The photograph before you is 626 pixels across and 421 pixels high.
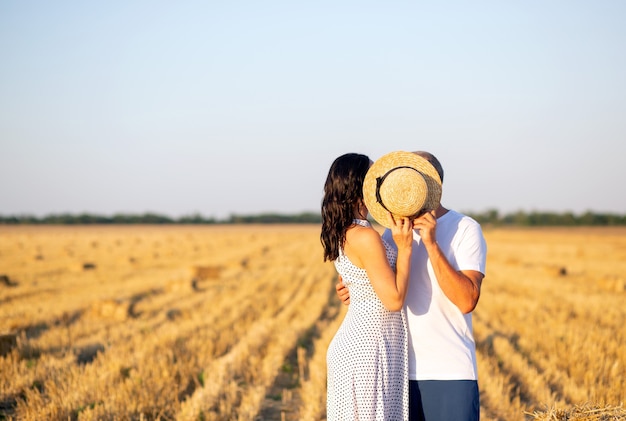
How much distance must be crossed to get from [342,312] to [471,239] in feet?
31.3

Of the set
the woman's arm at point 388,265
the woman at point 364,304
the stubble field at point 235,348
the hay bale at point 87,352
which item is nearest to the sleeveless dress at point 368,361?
the woman at point 364,304

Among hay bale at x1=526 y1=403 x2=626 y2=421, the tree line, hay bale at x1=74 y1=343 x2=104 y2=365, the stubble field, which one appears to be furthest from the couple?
the tree line

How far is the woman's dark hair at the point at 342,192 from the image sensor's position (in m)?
3.47

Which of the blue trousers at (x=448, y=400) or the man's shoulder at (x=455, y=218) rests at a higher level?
the man's shoulder at (x=455, y=218)

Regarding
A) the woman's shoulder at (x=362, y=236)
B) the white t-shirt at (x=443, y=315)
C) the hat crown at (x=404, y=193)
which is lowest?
the white t-shirt at (x=443, y=315)

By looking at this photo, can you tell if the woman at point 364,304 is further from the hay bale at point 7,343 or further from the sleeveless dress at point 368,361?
the hay bale at point 7,343

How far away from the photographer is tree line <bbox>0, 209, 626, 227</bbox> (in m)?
93.5

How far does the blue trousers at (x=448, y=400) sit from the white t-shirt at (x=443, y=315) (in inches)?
1.4

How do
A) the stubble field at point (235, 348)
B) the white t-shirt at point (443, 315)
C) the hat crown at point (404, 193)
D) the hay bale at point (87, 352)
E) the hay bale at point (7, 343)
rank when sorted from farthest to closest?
the hay bale at point (87, 352) → the hay bale at point (7, 343) → the stubble field at point (235, 348) → the white t-shirt at point (443, 315) → the hat crown at point (404, 193)

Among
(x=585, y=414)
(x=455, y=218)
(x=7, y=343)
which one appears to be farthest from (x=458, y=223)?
(x=7, y=343)

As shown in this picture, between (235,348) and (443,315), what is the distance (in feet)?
20.0

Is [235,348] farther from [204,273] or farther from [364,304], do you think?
[204,273]

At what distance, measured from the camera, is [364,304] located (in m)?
3.47

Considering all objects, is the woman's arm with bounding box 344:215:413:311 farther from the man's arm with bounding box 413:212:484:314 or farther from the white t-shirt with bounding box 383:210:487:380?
the white t-shirt with bounding box 383:210:487:380
